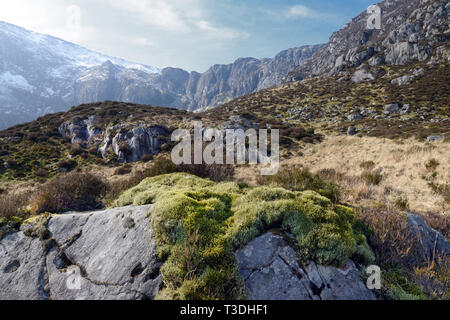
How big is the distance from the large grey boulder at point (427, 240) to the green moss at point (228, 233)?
4.99 feet

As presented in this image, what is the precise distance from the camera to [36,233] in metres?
5.20

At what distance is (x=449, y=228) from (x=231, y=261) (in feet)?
22.2

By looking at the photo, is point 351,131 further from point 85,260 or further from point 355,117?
point 85,260

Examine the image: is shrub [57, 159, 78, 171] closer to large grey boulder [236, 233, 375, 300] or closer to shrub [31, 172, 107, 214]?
shrub [31, 172, 107, 214]

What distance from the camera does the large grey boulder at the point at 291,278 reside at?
10.6 ft

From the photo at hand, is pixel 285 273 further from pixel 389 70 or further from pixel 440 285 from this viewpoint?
pixel 389 70

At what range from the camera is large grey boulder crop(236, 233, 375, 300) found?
3.22 m

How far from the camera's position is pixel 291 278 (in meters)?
3.39

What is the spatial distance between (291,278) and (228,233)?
131cm

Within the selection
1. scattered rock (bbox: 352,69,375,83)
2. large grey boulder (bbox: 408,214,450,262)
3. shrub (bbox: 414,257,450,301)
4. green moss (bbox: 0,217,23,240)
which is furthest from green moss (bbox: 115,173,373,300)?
scattered rock (bbox: 352,69,375,83)

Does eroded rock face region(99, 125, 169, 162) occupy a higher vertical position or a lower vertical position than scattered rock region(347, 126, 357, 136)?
lower

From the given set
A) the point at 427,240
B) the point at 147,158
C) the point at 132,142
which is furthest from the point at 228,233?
the point at 132,142

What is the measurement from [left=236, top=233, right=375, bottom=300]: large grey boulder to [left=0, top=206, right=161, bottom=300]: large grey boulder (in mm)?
1606
